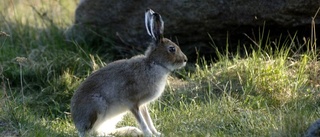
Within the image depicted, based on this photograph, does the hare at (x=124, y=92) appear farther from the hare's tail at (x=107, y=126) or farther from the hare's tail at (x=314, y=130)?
the hare's tail at (x=314, y=130)

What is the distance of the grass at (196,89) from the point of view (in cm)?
629

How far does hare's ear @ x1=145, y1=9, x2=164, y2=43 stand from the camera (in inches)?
259

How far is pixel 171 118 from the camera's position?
6766 mm

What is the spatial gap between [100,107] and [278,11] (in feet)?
8.56

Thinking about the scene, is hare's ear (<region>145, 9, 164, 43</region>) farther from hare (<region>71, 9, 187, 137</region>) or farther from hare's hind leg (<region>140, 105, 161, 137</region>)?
hare's hind leg (<region>140, 105, 161, 137</region>)

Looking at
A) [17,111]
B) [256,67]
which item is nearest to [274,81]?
[256,67]

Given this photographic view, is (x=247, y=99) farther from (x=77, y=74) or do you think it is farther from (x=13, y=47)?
(x=13, y=47)

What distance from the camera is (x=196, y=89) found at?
7504 mm

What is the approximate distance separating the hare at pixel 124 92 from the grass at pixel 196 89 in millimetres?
227

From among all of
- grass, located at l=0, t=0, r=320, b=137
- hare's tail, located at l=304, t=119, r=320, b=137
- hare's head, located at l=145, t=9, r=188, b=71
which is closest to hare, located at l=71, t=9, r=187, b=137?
hare's head, located at l=145, t=9, r=188, b=71

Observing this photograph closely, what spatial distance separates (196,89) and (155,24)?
118 cm

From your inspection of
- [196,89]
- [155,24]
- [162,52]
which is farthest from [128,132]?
[196,89]

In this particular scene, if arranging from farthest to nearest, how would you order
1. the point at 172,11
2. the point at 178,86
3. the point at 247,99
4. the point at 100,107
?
1. the point at 172,11
2. the point at 178,86
3. the point at 247,99
4. the point at 100,107

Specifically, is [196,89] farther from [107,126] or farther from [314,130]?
[314,130]
